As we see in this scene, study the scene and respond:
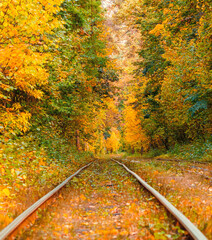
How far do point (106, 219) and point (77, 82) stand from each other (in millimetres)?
12816

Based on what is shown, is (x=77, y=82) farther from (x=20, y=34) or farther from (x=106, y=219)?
(x=106, y=219)

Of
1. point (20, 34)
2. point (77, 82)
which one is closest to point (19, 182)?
point (20, 34)

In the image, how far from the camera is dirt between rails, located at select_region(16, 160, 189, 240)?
13.0 feet

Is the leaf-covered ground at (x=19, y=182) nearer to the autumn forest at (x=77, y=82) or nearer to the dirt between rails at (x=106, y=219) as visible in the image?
the autumn forest at (x=77, y=82)

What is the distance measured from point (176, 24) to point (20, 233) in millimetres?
12484

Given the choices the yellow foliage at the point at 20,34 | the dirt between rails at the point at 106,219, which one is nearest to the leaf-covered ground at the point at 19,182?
the dirt between rails at the point at 106,219

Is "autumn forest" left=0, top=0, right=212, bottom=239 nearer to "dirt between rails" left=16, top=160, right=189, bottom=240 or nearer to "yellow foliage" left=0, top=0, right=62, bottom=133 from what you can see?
"yellow foliage" left=0, top=0, right=62, bottom=133

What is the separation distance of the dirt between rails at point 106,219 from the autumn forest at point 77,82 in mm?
550

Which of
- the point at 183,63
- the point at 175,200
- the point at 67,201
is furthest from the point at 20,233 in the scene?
the point at 183,63

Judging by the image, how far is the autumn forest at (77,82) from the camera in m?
7.16

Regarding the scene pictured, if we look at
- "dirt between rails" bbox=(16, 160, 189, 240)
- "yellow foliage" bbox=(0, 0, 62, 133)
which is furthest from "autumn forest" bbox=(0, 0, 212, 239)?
"dirt between rails" bbox=(16, 160, 189, 240)

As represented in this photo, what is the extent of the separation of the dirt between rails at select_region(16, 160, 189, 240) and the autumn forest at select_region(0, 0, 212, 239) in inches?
21.6

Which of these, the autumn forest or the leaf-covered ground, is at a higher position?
the autumn forest

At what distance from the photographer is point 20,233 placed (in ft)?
13.0
